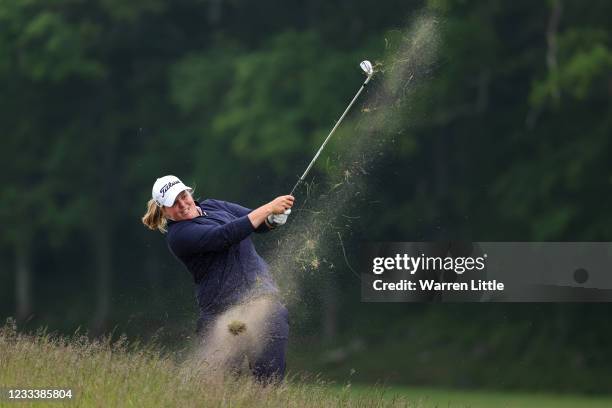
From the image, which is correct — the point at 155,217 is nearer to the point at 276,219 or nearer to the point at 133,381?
the point at 276,219

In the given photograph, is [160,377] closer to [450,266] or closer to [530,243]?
[450,266]

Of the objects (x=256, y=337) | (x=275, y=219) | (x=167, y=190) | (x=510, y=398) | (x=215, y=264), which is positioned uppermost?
(x=510, y=398)

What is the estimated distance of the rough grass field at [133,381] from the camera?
364 inches

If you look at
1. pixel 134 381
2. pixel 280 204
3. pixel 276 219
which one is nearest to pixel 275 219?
pixel 276 219

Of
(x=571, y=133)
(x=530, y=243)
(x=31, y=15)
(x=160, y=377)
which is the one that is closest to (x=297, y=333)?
(x=160, y=377)

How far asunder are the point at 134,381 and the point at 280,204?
5.28 ft

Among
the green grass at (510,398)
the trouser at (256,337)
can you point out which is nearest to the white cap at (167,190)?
the trouser at (256,337)

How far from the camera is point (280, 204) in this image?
34.5ft

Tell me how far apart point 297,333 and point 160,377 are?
9.51ft

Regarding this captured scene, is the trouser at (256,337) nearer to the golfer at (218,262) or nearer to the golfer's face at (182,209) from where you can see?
the golfer at (218,262)

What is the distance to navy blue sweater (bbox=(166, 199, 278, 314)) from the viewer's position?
1055 centimetres

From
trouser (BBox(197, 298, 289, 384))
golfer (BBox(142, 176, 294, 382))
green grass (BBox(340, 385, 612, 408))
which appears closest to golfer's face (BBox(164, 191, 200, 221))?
golfer (BBox(142, 176, 294, 382))

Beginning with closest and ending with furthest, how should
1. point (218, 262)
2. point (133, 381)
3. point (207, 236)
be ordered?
1. point (133, 381)
2. point (207, 236)
3. point (218, 262)

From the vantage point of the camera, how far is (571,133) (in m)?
35.5
